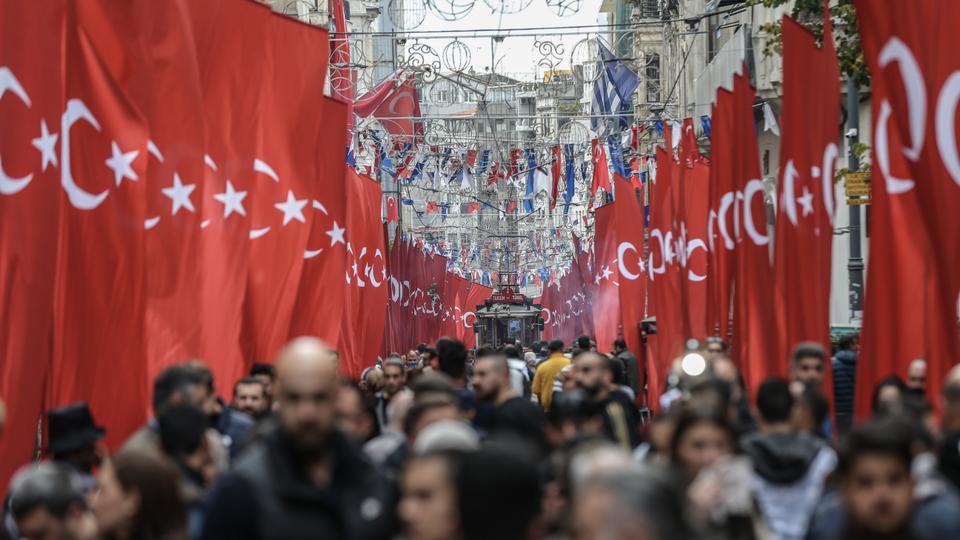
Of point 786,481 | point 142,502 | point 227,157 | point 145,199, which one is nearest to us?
point 142,502

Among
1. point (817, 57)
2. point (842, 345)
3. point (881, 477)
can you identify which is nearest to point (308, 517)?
point (881, 477)

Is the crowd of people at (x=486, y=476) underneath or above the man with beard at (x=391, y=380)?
above

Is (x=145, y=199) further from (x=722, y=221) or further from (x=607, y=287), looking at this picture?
(x=607, y=287)

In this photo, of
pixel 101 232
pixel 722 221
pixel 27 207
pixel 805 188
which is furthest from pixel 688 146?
pixel 27 207

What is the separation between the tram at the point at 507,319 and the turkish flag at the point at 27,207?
8570 cm

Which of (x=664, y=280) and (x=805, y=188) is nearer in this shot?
(x=805, y=188)

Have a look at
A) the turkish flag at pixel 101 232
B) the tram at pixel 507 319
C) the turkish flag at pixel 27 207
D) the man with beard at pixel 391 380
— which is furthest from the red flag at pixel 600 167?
the tram at pixel 507 319

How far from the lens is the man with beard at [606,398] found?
1117cm

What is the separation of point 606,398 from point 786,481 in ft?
12.5

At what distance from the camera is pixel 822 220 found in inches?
549

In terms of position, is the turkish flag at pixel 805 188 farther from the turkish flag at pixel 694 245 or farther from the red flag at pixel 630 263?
the red flag at pixel 630 263

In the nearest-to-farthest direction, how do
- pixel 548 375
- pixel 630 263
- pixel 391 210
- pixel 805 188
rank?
pixel 805 188, pixel 548 375, pixel 630 263, pixel 391 210

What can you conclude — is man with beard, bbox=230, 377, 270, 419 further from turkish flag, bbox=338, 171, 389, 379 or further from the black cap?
turkish flag, bbox=338, 171, 389, 379

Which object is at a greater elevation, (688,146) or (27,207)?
(688,146)
